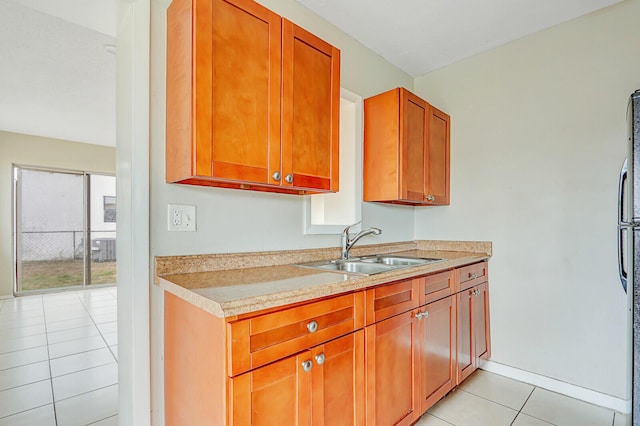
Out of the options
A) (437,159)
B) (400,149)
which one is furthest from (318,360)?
(437,159)

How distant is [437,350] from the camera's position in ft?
6.15

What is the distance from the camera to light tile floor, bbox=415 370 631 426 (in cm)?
184

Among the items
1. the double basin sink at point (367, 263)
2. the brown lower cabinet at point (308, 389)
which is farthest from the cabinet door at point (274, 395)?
the double basin sink at point (367, 263)

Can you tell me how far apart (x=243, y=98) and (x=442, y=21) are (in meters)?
1.65

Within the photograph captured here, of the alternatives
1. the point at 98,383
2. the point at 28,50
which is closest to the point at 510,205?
the point at 98,383

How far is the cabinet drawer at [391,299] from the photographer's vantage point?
1441 millimetres

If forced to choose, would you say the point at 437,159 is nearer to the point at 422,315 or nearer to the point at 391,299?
the point at 422,315

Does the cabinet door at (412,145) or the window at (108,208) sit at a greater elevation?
the cabinet door at (412,145)

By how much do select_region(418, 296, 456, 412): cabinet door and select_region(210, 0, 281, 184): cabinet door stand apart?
120cm

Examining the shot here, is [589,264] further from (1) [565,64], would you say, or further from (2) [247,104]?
(2) [247,104]

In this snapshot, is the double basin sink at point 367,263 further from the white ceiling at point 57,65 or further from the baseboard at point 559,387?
the white ceiling at point 57,65

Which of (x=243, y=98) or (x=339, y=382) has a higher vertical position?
(x=243, y=98)

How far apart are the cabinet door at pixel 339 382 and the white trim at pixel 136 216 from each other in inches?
28.8

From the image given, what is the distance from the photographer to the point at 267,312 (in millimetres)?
1050
